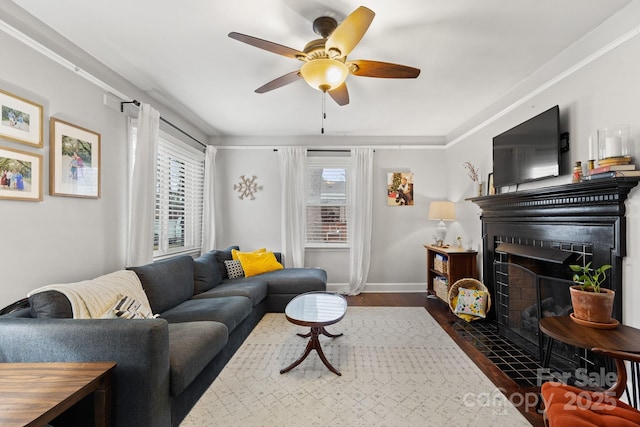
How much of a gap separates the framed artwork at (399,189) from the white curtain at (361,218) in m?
0.37

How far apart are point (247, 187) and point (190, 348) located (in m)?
3.39

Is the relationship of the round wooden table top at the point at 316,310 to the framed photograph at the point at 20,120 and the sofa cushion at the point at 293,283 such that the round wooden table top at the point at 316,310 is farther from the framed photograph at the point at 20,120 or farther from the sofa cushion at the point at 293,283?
the framed photograph at the point at 20,120

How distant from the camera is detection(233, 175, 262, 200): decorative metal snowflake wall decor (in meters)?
4.99

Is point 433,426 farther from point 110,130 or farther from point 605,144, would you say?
point 110,130

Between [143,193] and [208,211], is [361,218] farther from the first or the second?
[143,193]

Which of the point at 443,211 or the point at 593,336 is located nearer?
the point at 593,336

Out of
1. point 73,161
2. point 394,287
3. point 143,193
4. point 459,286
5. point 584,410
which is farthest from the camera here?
point 394,287

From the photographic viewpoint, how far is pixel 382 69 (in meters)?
2.13

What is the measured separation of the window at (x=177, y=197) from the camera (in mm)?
3533

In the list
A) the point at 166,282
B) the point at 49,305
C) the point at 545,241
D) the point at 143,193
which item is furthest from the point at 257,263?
the point at 545,241

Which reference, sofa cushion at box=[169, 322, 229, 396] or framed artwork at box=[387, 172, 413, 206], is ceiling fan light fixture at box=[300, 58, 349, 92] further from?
framed artwork at box=[387, 172, 413, 206]

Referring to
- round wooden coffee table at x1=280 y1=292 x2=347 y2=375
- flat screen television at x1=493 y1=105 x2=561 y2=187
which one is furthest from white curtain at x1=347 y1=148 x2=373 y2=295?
flat screen television at x1=493 y1=105 x2=561 y2=187

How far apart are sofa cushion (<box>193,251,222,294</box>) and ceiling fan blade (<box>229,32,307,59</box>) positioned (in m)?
2.55

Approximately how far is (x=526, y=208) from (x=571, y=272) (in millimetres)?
636
